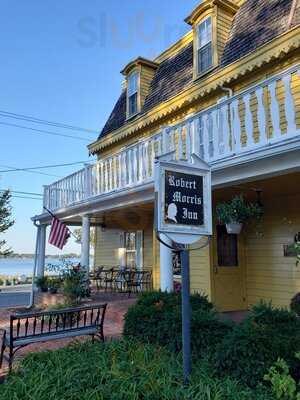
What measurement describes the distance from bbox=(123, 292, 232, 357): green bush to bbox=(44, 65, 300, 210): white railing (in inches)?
92.9

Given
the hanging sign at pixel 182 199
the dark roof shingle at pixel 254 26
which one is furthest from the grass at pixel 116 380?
the dark roof shingle at pixel 254 26

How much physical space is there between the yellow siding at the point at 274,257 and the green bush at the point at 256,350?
4.25 meters

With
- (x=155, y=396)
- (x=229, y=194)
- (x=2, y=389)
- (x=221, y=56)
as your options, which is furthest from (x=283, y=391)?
(x=221, y=56)

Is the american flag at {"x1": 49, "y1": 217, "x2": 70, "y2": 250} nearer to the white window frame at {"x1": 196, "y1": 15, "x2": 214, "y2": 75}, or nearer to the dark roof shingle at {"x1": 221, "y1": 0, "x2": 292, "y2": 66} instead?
the white window frame at {"x1": 196, "y1": 15, "x2": 214, "y2": 75}

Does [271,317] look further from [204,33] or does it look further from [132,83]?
[132,83]

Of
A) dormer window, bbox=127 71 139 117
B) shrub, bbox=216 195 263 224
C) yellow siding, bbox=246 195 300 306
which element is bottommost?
yellow siding, bbox=246 195 300 306

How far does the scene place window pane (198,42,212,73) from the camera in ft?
31.9

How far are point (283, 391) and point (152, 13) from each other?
1116cm

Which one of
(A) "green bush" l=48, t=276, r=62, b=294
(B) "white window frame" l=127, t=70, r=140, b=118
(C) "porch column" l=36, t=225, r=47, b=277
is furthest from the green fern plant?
(C) "porch column" l=36, t=225, r=47, b=277

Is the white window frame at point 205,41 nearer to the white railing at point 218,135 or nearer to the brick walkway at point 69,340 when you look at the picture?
the white railing at point 218,135

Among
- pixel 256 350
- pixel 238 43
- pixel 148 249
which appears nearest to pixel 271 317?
pixel 256 350

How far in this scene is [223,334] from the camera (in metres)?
4.55

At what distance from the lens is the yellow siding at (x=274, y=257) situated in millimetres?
8023

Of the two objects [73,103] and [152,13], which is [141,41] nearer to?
[152,13]
